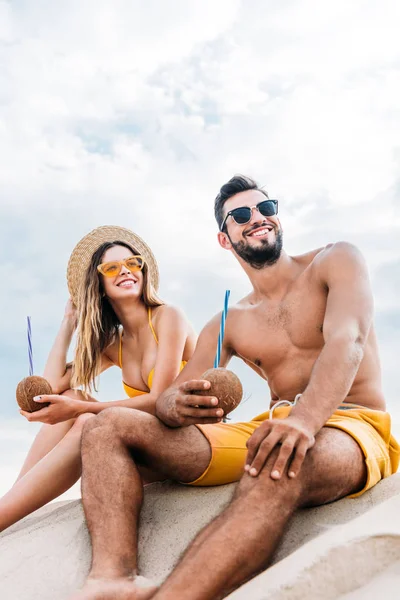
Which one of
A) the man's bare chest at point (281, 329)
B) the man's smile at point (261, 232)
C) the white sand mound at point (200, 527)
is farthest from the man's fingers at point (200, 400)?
the man's smile at point (261, 232)

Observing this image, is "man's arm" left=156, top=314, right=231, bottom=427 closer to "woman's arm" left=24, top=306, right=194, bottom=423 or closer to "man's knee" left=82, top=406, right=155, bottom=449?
"man's knee" left=82, top=406, right=155, bottom=449

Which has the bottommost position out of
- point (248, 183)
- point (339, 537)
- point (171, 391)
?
point (339, 537)

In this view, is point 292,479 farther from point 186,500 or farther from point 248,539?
point 186,500

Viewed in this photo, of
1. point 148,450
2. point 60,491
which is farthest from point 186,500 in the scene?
point 60,491

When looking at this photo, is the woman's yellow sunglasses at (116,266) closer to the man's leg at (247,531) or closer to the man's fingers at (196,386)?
the man's fingers at (196,386)

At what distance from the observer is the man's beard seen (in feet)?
12.4

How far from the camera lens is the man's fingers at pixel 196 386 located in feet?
9.12

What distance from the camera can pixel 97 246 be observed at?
4.86m

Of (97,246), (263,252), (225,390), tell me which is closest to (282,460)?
(225,390)

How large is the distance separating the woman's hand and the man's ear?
155 centimetres

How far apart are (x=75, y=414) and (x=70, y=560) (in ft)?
3.87

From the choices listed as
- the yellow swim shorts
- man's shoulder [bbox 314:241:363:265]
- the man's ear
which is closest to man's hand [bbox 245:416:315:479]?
the yellow swim shorts

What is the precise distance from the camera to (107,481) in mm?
2773

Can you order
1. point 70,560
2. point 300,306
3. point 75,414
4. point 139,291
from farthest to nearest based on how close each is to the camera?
point 139,291 < point 75,414 < point 300,306 < point 70,560
